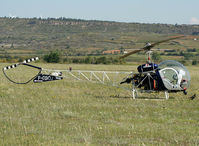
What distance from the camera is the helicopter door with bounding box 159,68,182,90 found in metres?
17.5

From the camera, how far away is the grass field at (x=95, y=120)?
31.3 ft

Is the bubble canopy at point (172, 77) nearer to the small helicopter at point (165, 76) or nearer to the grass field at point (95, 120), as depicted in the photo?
the small helicopter at point (165, 76)

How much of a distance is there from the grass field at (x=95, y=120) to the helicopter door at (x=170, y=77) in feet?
2.37

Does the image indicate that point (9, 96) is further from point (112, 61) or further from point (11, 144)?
point (112, 61)

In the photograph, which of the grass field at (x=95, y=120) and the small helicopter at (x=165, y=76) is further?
the small helicopter at (x=165, y=76)

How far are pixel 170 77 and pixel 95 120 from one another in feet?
20.6

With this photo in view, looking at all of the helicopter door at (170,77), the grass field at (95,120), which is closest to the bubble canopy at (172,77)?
the helicopter door at (170,77)

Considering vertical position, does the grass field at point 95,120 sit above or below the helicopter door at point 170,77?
below

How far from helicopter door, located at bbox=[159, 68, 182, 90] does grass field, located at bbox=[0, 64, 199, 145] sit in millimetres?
723

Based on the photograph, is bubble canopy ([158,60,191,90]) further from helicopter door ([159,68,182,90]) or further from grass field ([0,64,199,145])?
grass field ([0,64,199,145])

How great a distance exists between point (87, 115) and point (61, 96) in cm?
608

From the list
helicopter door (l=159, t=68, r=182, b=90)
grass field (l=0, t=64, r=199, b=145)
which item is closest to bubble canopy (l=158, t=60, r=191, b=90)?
helicopter door (l=159, t=68, r=182, b=90)

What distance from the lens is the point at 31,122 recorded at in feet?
38.4

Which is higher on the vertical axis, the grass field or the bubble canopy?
the bubble canopy
